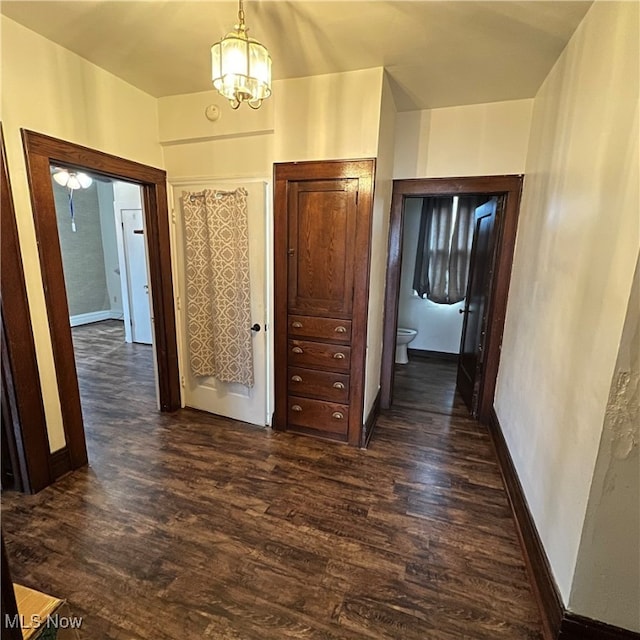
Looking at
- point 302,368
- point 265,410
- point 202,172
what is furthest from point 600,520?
point 202,172

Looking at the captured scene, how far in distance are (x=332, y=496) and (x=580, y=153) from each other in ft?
7.47

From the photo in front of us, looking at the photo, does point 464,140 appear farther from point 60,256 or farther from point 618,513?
point 60,256

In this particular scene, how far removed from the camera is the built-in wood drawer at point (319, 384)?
273 centimetres

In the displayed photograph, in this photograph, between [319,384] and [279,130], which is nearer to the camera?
[279,130]

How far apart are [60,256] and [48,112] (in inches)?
32.8

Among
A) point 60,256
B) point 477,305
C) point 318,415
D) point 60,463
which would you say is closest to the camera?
point 60,256

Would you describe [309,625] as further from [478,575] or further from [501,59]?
[501,59]

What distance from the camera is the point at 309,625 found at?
1476 millimetres

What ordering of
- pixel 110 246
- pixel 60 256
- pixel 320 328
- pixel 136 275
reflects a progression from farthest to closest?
pixel 110 246
pixel 136 275
pixel 320 328
pixel 60 256

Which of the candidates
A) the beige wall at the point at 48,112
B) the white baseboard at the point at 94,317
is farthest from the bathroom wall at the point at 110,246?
the beige wall at the point at 48,112

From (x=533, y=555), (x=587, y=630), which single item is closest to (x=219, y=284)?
(x=533, y=555)

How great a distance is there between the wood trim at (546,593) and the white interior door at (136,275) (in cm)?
493

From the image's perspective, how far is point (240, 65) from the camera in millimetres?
1437

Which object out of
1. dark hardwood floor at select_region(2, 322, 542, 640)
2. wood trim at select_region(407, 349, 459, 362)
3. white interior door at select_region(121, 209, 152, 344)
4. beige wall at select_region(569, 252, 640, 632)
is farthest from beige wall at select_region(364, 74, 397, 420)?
white interior door at select_region(121, 209, 152, 344)
